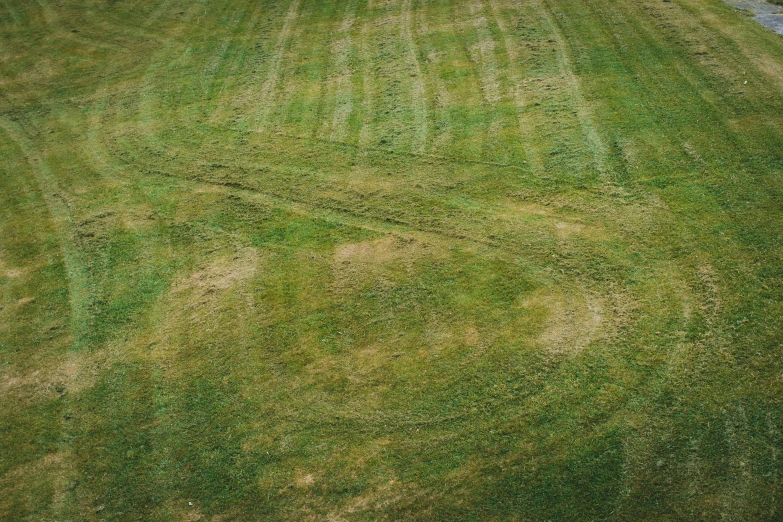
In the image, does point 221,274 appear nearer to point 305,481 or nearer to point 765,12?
point 305,481

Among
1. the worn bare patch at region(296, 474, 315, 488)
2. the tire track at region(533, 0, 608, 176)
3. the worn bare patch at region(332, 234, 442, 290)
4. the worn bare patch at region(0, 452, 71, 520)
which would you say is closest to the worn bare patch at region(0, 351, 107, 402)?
the worn bare patch at region(0, 452, 71, 520)

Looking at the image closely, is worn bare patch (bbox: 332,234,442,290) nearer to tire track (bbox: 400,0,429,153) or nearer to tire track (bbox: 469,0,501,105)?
tire track (bbox: 400,0,429,153)

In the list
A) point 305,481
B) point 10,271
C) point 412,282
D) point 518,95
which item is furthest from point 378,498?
point 518,95

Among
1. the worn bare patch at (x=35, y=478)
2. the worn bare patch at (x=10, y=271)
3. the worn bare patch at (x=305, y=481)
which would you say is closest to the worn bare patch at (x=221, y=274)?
the worn bare patch at (x=35, y=478)

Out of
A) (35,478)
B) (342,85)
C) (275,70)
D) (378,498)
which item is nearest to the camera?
(378,498)

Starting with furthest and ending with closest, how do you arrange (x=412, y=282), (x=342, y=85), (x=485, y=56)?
1. (x=485, y=56)
2. (x=342, y=85)
3. (x=412, y=282)

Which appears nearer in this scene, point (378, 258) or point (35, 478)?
point (35, 478)
